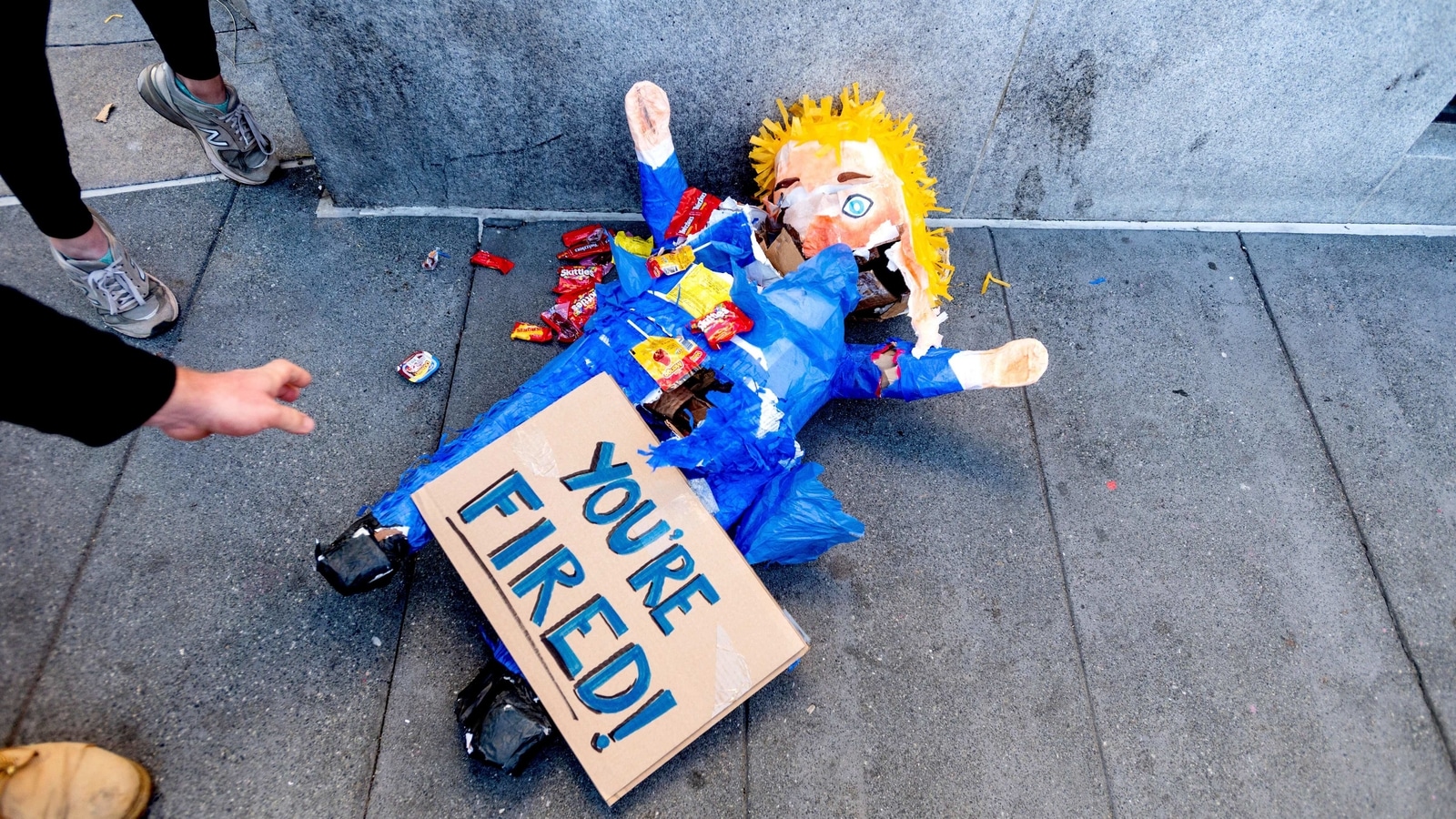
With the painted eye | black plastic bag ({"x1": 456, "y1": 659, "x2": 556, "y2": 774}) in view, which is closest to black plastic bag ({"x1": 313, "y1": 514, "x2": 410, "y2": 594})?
black plastic bag ({"x1": 456, "y1": 659, "x2": 556, "y2": 774})

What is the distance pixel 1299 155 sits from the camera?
288 centimetres

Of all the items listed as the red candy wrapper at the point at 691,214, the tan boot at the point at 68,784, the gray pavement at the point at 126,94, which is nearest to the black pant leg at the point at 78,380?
the tan boot at the point at 68,784

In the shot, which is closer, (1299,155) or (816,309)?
(816,309)

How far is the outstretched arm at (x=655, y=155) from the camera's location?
2293mm

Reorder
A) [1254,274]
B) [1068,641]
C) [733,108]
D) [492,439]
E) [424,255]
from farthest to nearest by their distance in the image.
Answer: [1254,274] → [424,255] → [733,108] → [1068,641] → [492,439]

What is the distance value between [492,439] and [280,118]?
1907 mm

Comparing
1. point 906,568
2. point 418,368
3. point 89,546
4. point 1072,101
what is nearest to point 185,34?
point 418,368

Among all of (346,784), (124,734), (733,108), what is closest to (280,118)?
(733,108)

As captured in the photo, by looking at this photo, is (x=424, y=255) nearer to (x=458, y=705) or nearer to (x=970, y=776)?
(x=458, y=705)

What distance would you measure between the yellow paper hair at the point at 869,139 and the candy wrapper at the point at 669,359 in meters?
0.71

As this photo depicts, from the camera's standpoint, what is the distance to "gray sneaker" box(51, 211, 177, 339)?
7.59ft

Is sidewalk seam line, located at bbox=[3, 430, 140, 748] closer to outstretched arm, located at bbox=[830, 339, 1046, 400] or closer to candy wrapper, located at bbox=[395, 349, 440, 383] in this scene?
candy wrapper, located at bbox=[395, 349, 440, 383]

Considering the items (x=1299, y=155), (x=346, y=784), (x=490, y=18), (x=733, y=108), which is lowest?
→ (x=346, y=784)

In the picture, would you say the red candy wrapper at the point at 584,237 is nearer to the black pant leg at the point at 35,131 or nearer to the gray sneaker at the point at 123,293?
the gray sneaker at the point at 123,293
